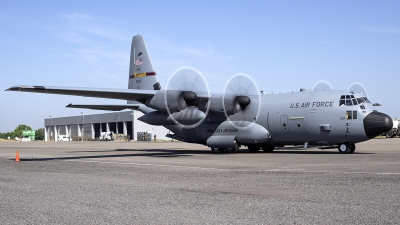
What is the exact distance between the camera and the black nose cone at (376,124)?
2638cm

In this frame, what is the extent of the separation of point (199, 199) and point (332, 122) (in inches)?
786

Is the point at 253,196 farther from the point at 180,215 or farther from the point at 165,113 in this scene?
the point at 165,113

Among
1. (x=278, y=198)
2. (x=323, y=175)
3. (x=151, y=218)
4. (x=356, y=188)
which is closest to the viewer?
(x=151, y=218)

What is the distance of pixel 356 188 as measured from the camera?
11.2 m

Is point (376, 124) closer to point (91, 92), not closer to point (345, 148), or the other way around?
point (345, 148)

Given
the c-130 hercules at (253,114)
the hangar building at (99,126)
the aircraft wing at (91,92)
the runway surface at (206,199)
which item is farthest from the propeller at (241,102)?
the hangar building at (99,126)

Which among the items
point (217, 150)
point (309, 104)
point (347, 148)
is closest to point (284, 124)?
point (309, 104)

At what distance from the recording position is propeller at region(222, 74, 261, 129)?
3097 centimetres

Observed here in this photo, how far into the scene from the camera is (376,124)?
87.0ft

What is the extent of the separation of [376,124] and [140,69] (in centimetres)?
1822

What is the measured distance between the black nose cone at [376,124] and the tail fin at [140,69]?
50.9 ft

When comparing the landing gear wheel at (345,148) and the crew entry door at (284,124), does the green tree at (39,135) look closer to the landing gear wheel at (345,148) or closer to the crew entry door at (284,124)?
the crew entry door at (284,124)

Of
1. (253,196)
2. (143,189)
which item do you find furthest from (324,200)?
(143,189)

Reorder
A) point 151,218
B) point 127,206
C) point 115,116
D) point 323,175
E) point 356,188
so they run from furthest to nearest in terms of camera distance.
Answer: point 115,116 → point 323,175 → point 356,188 → point 127,206 → point 151,218
